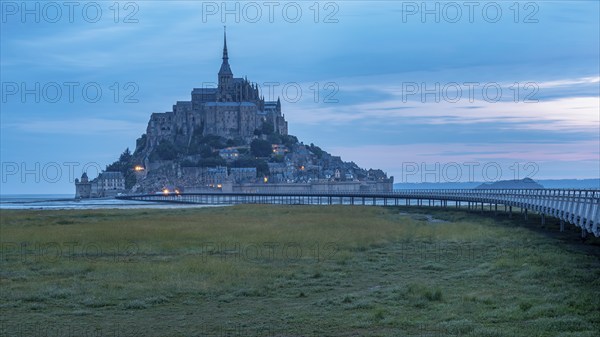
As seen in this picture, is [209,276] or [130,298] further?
[209,276]

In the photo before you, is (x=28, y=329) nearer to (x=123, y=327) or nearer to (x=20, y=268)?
(x=123, y=327)

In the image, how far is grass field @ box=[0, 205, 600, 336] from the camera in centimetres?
1881

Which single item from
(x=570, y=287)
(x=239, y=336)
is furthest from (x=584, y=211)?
(x=239, y=336)

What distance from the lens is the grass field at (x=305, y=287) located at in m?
18.8

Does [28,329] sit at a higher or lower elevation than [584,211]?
lower

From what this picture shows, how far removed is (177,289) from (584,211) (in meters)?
13.5

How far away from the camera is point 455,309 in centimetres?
2005

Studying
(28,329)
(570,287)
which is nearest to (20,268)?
(28,329)

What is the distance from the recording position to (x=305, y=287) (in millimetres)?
24938

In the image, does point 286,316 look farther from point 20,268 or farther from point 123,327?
point 20,268

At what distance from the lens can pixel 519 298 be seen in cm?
2119

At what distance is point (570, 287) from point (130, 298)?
1223 cm

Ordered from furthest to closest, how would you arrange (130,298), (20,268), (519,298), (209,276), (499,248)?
(499,248)
(20,268)
(209,276)
(130,298)
(519,298)

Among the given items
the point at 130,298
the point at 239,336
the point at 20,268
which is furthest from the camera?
the point at 20,268
